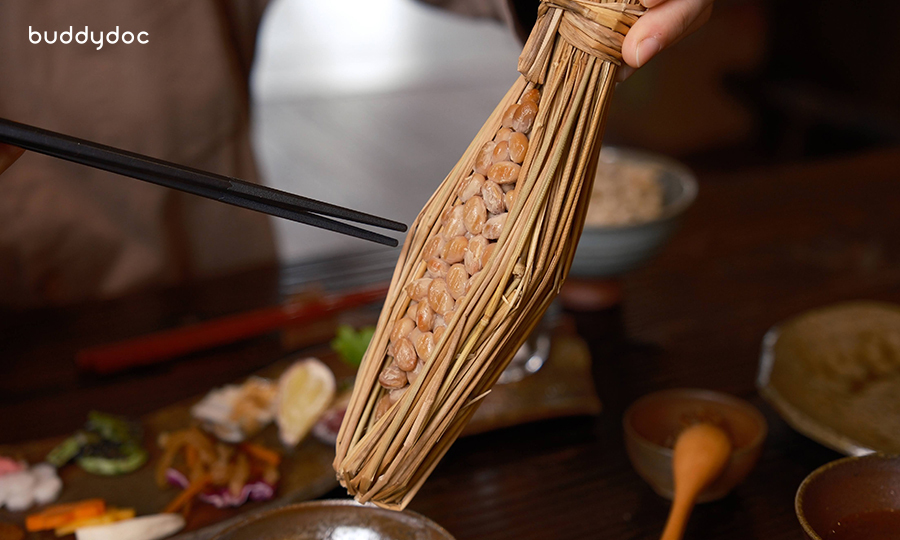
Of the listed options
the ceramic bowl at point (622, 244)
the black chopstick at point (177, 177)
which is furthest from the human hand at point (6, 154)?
the ceramic bowl at point (622, 244)

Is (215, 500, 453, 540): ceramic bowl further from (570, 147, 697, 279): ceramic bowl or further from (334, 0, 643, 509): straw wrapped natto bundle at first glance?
(570, 147, 697, 279): ceramic bowl

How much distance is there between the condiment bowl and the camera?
2.69 feet

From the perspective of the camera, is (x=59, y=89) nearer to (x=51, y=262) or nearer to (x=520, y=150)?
(x=51, y=262)

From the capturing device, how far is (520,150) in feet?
1.83

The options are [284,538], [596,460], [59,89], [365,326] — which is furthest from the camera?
[59,89]

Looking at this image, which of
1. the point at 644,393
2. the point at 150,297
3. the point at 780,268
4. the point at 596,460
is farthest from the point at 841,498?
the point at 150,297

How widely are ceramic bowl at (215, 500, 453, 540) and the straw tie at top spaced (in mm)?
Answer: 400

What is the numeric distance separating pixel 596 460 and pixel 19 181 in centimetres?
116

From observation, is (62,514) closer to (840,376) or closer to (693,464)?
(693,464)

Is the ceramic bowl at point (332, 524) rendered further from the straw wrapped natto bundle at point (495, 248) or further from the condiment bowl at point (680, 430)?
the condiment bowl at point (680, 430)

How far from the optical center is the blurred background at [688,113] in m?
4.02

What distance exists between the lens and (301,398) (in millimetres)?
1018

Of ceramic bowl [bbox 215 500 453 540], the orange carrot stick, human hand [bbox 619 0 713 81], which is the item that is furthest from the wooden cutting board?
human hand [bbox 619 0 713 81]

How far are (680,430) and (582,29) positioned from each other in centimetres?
55
